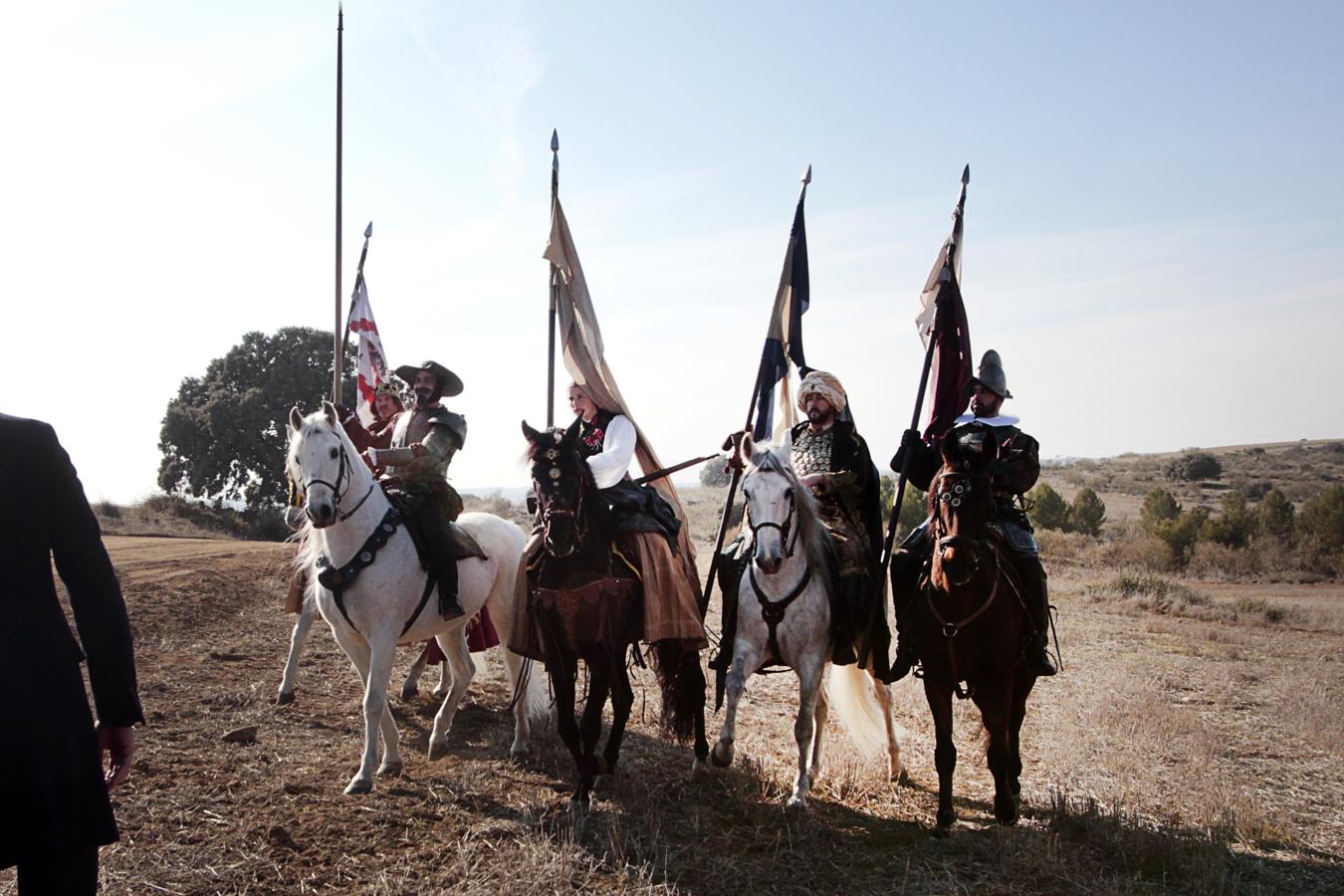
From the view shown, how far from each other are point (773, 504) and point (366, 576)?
3015mm

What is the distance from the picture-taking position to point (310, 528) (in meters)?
6.70

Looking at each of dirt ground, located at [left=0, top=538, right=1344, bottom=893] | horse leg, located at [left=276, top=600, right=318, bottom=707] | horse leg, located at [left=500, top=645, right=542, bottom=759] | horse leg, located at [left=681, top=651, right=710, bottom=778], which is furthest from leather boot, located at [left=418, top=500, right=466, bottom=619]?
horse leg, located at [left=276, top=600, right=318, bottom=707]

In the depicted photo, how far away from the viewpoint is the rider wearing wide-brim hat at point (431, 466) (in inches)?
279

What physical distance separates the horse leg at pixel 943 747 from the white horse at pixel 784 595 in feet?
2.66

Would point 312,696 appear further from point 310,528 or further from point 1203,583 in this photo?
point 1203,583

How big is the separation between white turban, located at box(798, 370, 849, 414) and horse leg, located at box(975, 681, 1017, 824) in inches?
97.3

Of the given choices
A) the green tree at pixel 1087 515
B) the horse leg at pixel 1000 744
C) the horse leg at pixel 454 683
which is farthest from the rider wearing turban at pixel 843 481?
the green tree at pixel 1087 515

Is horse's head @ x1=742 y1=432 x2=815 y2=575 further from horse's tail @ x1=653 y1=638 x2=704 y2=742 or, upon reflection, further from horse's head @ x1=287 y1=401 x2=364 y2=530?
horse's head @ x1=287 y1=401 x2=364 y2=530

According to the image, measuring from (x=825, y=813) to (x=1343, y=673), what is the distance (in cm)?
949

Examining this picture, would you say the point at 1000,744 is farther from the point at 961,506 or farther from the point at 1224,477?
the point at 1224,477

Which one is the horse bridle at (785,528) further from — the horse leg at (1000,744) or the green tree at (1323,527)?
the green tree at (1323,527)

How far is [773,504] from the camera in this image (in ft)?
19.6

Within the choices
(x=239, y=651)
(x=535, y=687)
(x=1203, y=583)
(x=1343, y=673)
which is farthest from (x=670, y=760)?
(x=1203, y=583)

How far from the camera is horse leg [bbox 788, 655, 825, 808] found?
6155 millimetres
